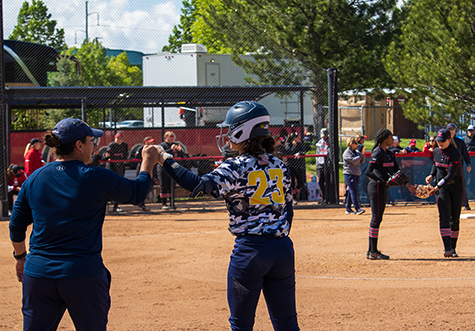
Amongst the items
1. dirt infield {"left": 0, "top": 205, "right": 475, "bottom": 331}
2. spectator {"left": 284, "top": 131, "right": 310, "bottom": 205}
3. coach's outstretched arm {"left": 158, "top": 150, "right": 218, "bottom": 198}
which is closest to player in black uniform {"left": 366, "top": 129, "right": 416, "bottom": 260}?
dirt infield {"left": 0, "top": 205, "right": 475, "bottom": 331}

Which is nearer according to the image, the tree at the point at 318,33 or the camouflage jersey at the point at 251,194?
the camouflage jersey at the point at 251,194

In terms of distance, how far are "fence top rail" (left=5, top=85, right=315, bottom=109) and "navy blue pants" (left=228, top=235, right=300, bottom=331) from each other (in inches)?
432

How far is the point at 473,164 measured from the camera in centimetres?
1505

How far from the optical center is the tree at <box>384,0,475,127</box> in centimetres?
1545

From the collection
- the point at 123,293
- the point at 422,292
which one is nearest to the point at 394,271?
the point at 422,292

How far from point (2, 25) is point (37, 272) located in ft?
35.0

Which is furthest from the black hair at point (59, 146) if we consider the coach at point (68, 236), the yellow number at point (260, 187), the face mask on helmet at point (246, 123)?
the yellow number at point (260, 187)

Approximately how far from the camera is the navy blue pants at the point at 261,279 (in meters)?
3.38

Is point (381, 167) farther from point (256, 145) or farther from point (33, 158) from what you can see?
point (33, 158)

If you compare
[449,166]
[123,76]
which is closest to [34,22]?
[123,76]

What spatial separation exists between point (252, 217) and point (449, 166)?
17.4ft

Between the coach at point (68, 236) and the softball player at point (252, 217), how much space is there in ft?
1.58

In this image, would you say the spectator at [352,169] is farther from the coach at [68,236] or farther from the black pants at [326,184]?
the coach at [68,236]

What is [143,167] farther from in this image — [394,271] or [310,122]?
[310,122]
